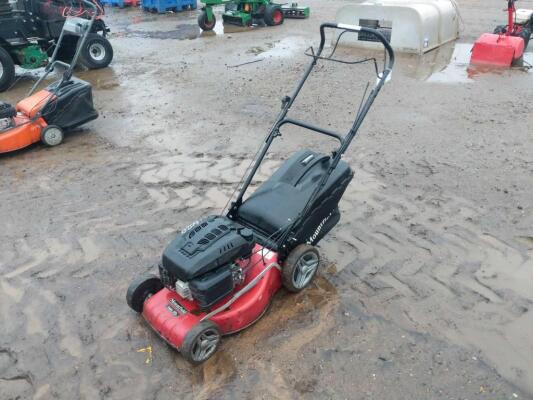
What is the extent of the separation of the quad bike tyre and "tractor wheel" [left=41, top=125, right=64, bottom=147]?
11.7 ft

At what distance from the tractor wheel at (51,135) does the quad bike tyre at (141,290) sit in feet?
11.7

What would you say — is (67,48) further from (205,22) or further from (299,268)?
(299,268)

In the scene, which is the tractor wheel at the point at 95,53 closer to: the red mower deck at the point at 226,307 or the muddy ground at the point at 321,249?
the muddy ground at the point at 321,249

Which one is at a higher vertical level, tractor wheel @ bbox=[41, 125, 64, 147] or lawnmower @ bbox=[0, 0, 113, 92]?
lawnmower @ bbox=[0, 0, 113, 92]

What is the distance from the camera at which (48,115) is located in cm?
599

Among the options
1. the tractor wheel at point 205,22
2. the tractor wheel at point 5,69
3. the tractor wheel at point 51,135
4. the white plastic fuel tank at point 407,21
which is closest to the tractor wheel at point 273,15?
the tractor wheel at point 205,22

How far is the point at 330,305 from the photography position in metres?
3.39

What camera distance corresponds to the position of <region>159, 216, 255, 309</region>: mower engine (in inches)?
109

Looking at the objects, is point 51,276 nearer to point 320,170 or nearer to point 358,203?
point 320,170

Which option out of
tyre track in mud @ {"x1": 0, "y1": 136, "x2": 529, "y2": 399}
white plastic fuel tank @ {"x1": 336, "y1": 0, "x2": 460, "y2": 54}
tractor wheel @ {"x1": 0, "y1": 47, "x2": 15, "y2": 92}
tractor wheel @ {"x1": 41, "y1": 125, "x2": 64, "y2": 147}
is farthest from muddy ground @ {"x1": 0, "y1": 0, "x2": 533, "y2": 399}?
white plastic fuel tank @ {"x1": 336, "y1": 0, "x2": 460, "y2": 54}

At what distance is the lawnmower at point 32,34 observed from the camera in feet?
28.3

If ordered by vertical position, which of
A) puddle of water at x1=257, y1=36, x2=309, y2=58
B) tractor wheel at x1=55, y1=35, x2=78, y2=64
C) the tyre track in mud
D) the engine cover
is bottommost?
the tyre track in mud

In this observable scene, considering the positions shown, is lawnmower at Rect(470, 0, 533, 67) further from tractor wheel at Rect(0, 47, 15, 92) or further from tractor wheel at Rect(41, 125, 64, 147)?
tractor wheel at Rect(0, 47, 15, 92)

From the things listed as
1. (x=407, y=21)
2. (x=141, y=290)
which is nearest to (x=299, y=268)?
(x=141, y=290)
